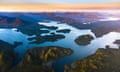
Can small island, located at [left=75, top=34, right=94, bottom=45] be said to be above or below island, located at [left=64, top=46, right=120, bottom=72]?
above

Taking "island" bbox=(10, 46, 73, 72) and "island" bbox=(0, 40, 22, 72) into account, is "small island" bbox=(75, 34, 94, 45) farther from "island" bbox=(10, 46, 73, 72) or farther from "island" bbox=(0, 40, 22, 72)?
"island" bbox=(0, 40, 22, 72)

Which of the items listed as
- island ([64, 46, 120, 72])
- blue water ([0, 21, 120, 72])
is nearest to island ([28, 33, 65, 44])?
blue water ([0, 21, 120, 72])

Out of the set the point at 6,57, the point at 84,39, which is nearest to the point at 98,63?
the point at 84,39

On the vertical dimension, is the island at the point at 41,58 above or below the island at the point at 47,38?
below

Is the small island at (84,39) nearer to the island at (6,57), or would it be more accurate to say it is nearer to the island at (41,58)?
the island at (41,58)

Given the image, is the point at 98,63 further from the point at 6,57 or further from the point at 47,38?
the point at 6,57

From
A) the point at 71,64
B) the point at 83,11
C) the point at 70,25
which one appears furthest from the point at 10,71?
the point at 83,11

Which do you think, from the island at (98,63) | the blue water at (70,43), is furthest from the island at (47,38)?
the island at (98,63)
